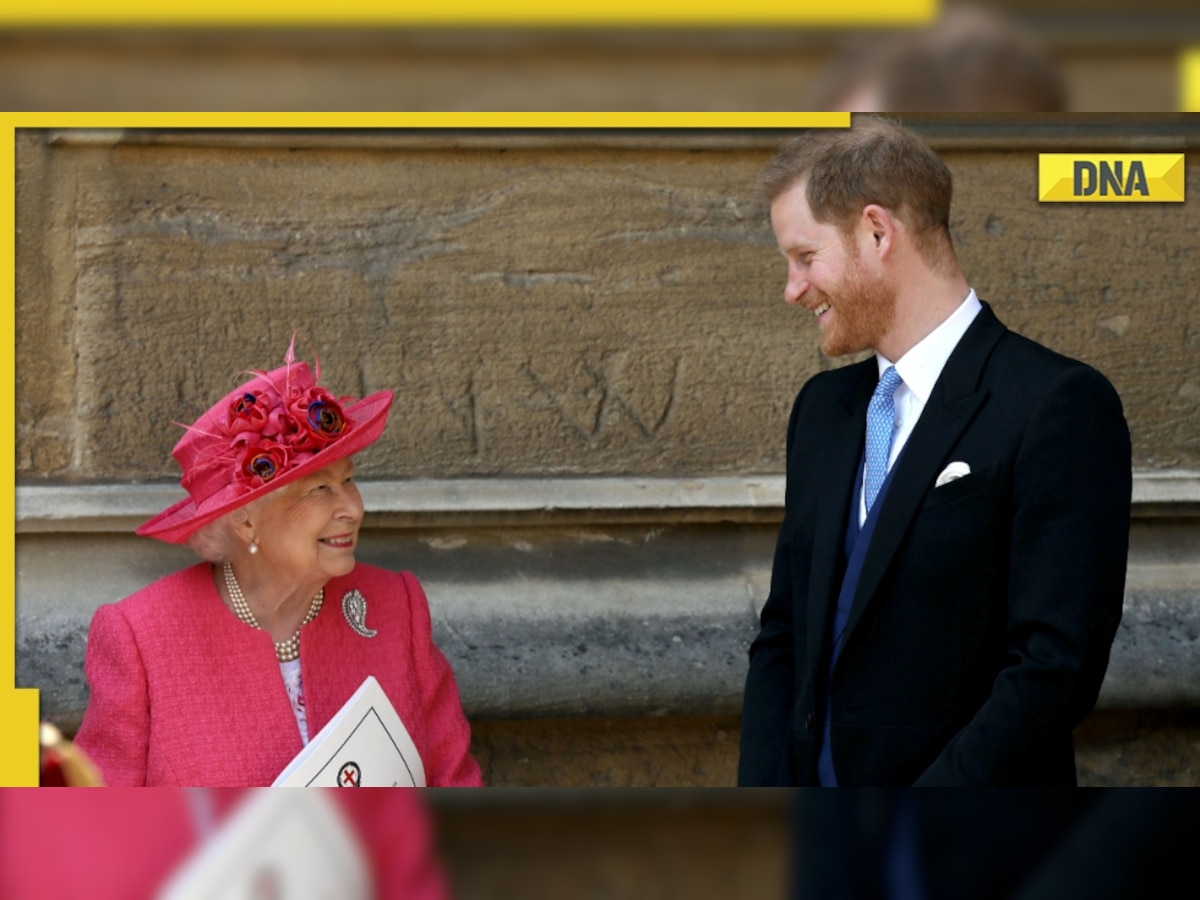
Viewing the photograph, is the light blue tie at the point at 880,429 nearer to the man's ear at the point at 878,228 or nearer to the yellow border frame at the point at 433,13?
the man's ear at the point at 878,228

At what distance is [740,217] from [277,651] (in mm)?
1515

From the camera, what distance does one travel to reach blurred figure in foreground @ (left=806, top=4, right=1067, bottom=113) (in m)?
2.23

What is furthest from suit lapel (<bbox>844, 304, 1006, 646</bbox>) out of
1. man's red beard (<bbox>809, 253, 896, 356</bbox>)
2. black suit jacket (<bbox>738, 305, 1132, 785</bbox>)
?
man's red beard (<bbox>809, 253, 896, 356</bbox>)

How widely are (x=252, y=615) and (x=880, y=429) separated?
44.4 inches

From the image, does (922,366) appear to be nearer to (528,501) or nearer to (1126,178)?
(1126,178)

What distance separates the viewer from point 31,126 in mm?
3469

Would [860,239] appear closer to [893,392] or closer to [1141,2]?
[893,392]

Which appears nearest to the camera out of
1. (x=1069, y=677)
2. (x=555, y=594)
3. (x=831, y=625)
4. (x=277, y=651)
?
(x=1069, y=677)

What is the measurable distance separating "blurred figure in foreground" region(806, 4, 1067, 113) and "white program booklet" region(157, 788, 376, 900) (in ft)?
4.37

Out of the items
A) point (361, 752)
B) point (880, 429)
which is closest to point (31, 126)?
point (361, 752)

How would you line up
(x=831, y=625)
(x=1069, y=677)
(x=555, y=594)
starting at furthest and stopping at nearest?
(x=555, y=594)
(x=831, y=625)
(x=1069, y=677)

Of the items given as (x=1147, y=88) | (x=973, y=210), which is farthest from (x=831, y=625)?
(x=973, y=210)

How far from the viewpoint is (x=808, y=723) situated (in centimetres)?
257

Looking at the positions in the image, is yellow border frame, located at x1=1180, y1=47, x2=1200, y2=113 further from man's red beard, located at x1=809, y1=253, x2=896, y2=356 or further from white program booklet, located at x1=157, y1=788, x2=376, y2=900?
white program booklet, located at x1=157, y1=788, x2=376, y2=900
